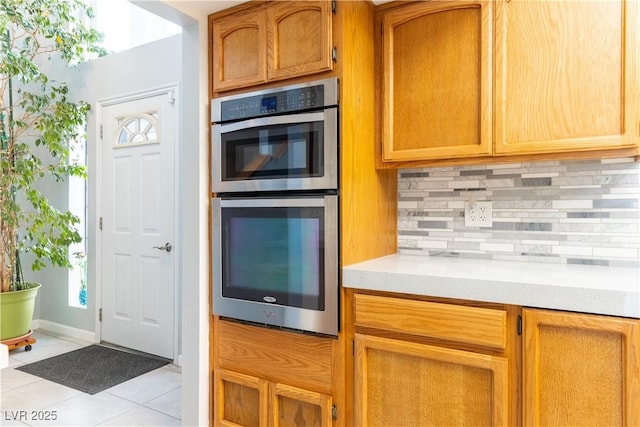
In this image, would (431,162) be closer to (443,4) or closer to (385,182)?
(385,182)

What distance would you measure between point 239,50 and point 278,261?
0.97 meters

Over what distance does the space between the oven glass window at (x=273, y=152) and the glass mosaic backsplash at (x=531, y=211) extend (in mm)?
653

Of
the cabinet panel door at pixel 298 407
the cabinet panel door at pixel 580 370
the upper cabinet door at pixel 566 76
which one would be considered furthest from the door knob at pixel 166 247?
the cabinet panel door at pixel 580 370

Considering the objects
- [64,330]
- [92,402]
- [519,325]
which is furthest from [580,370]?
[64,330]

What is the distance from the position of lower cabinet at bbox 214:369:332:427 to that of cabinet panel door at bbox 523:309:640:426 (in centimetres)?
77

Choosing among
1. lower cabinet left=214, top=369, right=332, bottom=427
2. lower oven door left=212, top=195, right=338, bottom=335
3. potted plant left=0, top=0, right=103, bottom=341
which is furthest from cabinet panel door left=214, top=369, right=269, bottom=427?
potted plant left=0, top=0, right=103, bottom=341

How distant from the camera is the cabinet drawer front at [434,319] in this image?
4.55 feet

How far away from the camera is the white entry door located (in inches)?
125

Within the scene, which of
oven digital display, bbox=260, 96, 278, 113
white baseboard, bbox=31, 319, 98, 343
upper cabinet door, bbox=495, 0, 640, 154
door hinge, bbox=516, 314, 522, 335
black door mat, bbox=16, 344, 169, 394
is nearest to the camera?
door hinge, bbox=516, 314, 522, 335

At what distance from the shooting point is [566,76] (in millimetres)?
1548

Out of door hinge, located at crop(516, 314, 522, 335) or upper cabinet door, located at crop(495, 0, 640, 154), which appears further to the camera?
upper cabinet door, located at crop(495, 0, 640, 154)

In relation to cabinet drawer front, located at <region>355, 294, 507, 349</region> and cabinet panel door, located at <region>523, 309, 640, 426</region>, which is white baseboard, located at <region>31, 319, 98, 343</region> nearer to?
cabinet drawer front, located at <region>355, 294, 507, 349</region>

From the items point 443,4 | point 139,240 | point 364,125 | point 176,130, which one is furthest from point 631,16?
point 139,240

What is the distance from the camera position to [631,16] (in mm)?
1452
